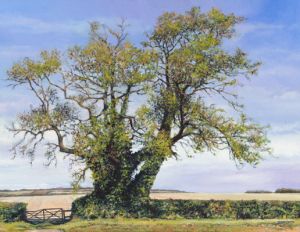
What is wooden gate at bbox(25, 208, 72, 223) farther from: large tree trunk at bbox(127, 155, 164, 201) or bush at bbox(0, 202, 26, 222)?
large tree trunk at bbox(127, 155, 164, 201)

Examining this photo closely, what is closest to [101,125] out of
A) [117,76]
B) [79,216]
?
[117,76]

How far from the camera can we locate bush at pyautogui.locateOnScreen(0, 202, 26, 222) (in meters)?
53.8

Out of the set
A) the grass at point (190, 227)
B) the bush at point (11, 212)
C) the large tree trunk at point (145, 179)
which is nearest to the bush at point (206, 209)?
the large tree trunk at point (145, 179)

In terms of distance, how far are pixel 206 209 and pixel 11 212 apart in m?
16.2

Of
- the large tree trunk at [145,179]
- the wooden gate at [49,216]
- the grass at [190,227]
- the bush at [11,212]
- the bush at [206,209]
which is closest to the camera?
the grass at [190,227]

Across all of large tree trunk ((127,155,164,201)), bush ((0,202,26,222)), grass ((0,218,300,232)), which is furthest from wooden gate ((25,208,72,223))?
grass ((0,218,300,232))

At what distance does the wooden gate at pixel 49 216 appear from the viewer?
55.2 m

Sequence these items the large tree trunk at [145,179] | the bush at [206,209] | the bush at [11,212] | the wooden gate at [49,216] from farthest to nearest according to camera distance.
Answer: the wooden gate at [49,216], the bush at [11,212], the large tree trunk at [145,179], the bush at [206,209]

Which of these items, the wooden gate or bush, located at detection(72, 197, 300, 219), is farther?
the wooden gate

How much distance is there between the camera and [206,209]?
53.1 meters

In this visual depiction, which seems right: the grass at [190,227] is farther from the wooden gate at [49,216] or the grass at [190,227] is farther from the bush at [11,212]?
the bush at [11,212]

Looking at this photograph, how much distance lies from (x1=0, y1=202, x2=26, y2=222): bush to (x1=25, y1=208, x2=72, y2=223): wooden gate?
3.78ft

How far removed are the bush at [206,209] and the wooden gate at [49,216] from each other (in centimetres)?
279

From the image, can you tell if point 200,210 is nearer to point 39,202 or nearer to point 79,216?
point 79,216
